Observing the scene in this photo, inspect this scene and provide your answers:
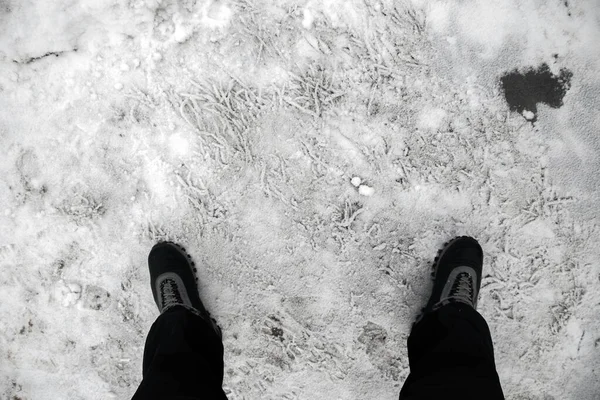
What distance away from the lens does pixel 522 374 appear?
2.16 metres

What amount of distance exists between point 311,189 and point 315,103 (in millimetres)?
459

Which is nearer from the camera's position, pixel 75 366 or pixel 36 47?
pixel 36 47

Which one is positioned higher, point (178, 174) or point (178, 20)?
point (178, 20)

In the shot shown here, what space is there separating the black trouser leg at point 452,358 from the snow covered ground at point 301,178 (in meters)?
0.26

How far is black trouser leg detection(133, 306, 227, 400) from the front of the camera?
1.57 meters

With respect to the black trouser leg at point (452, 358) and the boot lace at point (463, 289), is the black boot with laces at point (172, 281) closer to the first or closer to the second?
the black trouser leg at point (452, 358)

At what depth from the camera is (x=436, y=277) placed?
2104 mm

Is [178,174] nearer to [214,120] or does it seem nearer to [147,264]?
[214,120]

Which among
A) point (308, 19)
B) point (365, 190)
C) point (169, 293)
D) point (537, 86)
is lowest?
point (169, 293)

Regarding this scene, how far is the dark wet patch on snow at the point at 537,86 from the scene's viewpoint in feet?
6.84

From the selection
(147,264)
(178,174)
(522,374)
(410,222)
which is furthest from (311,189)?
(522,374)

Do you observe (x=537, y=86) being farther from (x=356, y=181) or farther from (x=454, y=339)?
(x=454, y=339)

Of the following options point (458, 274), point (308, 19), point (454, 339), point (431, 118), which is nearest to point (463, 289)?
point (458, 274)

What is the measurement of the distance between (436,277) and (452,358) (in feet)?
1.61
